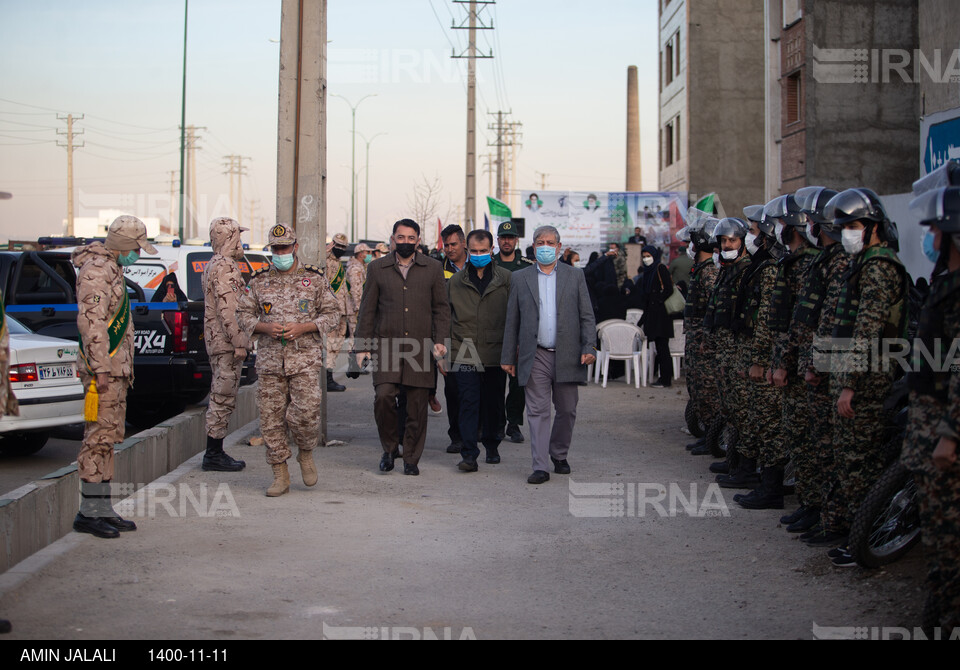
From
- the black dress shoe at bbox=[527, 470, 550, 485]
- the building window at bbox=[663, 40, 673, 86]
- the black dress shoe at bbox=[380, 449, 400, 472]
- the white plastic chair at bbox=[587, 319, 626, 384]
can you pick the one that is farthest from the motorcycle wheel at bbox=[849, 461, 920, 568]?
the building window at bbox=[663, 40, 673, 86]

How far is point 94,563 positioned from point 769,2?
30.1 meters

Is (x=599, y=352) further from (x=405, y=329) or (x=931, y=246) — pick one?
→ (x=931, y=246)

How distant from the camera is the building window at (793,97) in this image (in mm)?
30656

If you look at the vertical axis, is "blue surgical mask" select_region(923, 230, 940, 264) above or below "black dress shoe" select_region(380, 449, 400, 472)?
above

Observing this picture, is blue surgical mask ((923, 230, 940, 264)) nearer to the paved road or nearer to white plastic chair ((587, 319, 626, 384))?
the paved road

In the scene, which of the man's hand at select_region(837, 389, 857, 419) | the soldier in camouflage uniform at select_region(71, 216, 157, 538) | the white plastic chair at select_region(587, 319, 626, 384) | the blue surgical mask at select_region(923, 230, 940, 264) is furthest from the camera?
the white plastic chair at select_region(587, 319, 626, 384)

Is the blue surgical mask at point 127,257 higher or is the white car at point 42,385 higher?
the blue surgical mask at point 127,257

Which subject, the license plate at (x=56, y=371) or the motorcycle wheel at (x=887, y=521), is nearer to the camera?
the motorcycle wheel at (x=887, y=521)

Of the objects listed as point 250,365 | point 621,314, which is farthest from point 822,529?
point 621,314

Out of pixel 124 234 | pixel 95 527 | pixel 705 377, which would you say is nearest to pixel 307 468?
pixel 95 527

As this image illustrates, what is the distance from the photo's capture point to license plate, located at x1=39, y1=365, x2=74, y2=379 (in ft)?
31.4

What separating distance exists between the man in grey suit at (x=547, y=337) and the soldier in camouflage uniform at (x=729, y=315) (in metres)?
1.11

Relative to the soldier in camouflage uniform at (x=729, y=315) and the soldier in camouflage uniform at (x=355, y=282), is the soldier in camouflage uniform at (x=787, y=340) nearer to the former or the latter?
the soldier in camouflage uniform at (x=729, y=315)

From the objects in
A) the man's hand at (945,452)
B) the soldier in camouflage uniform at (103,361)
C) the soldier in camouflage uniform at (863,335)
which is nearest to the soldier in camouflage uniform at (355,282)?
the soldier in camouflage uniform at (103,361)
